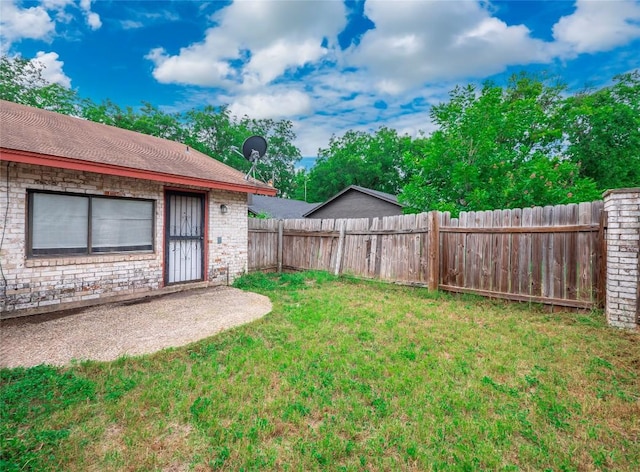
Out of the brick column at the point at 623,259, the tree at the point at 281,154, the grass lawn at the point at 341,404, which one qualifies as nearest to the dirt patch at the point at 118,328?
the grass lawn at the point at 341,404

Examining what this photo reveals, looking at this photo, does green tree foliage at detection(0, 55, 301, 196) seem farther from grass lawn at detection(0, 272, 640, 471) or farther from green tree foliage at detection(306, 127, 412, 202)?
green tree foliage at detection(306, 127, 412, 202)

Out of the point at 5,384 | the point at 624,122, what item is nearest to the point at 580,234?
the point at 5,384

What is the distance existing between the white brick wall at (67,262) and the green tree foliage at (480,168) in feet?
21.9

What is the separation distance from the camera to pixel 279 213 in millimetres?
18719

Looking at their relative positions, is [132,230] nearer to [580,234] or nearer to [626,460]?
[626,460]

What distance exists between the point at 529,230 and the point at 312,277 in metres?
4.84

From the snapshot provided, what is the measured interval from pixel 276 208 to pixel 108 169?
1470cm

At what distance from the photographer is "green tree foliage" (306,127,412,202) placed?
1046 inches

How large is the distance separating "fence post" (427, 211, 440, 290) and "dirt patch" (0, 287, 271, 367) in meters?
3.52

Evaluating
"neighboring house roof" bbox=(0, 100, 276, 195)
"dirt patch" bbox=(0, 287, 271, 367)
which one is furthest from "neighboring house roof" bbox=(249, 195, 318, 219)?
"dirt patch" bbox=(0, 287, 271, 367)

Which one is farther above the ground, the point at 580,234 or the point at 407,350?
the point at 580,234

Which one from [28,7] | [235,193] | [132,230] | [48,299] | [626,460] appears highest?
[28,7]

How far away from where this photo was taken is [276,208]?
19469mm

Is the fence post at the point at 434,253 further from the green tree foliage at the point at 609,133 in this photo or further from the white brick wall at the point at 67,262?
the green tree foliage at the point at 609,133
